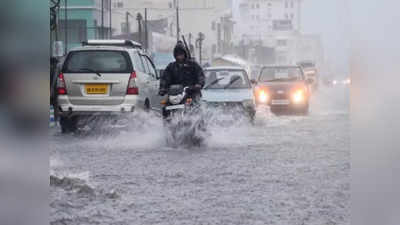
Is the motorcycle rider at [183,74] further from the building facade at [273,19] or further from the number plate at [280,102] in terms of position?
the number plate at [280,102]

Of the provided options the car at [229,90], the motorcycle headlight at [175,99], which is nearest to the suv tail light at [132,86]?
the motorcycle headlight at [175,99]

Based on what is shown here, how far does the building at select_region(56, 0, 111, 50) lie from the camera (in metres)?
3.12

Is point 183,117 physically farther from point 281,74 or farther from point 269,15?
point 269,15

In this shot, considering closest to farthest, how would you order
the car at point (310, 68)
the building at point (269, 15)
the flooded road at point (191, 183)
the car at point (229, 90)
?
1. the flooded road at point (191, 183)
2. the building at point (269, 15)
3. the car at point (310, 68)
4. the car at point (229, 90)

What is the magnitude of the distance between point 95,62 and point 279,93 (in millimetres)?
3945

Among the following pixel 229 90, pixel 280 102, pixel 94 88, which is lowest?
pixel 280 102

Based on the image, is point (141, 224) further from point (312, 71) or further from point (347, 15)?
point (312, 71)

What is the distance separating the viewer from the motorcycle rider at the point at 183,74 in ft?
12.5

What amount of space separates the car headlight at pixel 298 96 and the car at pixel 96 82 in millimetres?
3102

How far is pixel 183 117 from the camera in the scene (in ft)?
17.0

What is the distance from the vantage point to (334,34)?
283cm

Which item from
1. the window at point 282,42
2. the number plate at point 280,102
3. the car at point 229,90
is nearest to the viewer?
the window at point 282,42

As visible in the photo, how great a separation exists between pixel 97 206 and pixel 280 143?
4.79 feet

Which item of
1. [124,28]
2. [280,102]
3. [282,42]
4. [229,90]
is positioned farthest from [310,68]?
[280,102]
